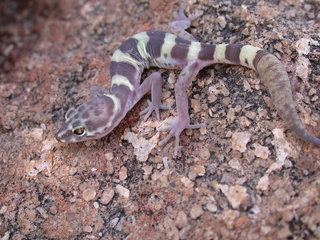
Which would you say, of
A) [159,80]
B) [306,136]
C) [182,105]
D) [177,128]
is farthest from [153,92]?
[306,136]

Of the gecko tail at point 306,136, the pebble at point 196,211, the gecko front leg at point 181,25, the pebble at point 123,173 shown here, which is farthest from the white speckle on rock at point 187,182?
the gecko front leg at point 181,25

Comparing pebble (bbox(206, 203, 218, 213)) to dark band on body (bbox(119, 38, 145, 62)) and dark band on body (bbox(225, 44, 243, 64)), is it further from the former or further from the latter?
dark band on body (bbox(119, 38, 145, 62))

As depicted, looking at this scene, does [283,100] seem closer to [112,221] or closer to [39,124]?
[112,221]

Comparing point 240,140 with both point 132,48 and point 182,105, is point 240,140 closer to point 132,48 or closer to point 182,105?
point 182,105

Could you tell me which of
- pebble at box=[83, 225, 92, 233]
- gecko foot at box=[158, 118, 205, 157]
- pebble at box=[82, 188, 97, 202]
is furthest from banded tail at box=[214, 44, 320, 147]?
pebble at box=[83, 225, 92, 233]

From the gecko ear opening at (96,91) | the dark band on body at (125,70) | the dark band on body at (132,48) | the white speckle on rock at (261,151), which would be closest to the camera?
the white speckle on rock at (261,151)

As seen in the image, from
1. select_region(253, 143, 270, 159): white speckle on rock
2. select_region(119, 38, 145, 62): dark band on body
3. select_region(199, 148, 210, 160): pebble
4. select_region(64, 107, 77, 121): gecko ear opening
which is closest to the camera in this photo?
select_region(253, 143, 270, 159): white speckle on rock

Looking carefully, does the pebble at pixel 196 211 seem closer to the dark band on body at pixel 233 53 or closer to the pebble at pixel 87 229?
the pebble at pixel 87 229
